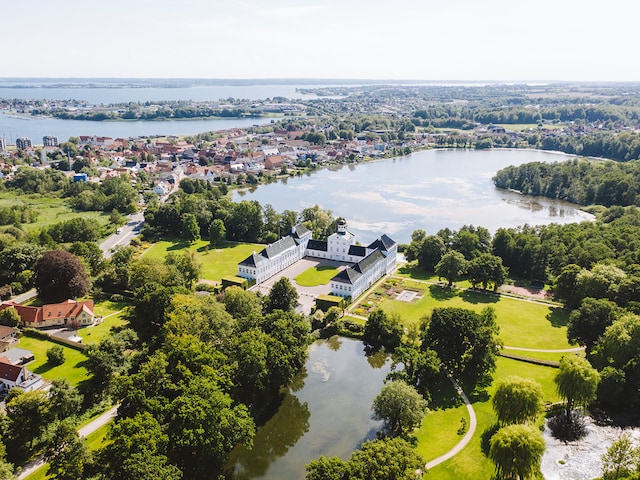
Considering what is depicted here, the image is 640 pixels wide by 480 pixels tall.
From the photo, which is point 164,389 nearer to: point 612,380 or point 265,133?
point 612,380

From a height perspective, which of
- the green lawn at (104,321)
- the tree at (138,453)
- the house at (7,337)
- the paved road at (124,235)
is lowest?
the green lawn at (104,321)

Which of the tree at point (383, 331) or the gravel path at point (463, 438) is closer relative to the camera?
the gravel path at point (463, 438)

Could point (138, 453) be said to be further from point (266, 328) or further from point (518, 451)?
point (518, 451)

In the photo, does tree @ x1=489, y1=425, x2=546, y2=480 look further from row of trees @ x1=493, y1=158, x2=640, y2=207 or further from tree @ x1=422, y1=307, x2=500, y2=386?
row of trees @ x1=493, y1=158, x2=640, y2=207

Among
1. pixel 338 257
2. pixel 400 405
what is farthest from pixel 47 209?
pixel 400 405

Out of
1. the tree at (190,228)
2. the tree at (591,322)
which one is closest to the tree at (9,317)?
the tree at (190,228)

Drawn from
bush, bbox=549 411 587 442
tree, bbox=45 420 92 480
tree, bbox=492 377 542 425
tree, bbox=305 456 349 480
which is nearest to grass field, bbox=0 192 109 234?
tree, bbox=45 420 92 480

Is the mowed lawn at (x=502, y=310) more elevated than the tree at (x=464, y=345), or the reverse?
the tree at (x=464, y=345)

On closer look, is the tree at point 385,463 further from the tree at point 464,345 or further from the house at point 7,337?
the house at point 7,337
